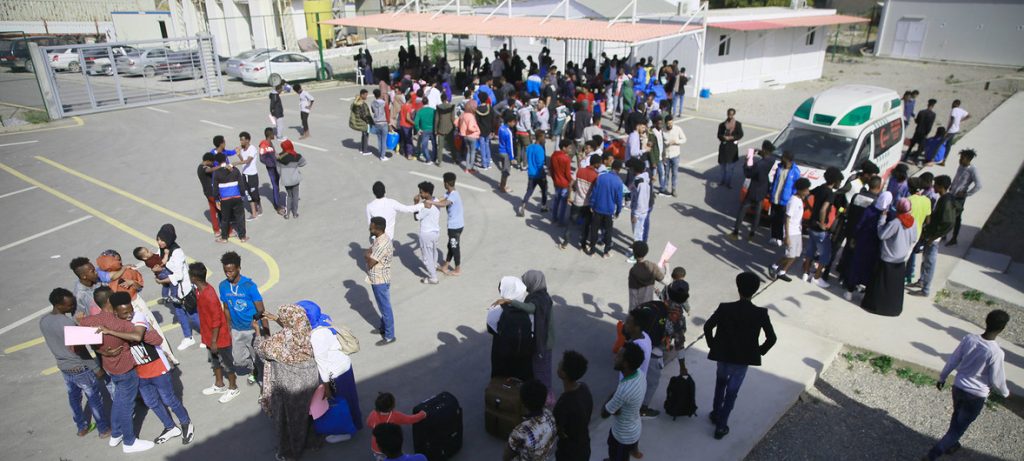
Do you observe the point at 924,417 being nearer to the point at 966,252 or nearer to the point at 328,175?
the point at 966,252

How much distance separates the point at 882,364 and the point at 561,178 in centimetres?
586

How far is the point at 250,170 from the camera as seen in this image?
11.9 m

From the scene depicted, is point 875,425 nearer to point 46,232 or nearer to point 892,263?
point 892,263

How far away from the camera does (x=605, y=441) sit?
630 cm

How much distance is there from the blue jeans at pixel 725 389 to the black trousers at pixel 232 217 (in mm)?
8667

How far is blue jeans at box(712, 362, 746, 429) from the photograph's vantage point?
593 centimetres

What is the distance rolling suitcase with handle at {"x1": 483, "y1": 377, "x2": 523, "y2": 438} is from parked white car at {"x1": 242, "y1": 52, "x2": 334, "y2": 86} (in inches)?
926

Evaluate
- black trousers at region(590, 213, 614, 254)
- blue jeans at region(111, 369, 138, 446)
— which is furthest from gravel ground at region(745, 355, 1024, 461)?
blue jeans at region(111, 369, 138, 446)

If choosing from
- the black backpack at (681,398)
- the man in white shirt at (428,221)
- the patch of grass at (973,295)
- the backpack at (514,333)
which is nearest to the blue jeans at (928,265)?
Result: the patch of grass at (973,295)

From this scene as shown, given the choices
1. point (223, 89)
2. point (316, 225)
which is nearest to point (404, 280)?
point (316, 225)

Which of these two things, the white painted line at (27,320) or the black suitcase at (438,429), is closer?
the black suitcase at (438,429)

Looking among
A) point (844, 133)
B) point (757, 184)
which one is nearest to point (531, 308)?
point (757, 184)

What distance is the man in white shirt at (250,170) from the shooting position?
38.0ft

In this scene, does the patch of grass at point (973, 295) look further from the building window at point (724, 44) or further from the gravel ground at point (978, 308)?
the building window at point (724, 44)
